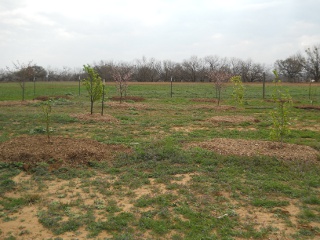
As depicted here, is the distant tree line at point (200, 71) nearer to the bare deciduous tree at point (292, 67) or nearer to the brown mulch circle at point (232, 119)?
the bare deciduous tree at point (292, 67)

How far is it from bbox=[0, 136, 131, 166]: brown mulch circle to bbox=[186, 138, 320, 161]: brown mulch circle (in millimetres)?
2234

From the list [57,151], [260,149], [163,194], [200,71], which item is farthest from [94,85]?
[200,71]

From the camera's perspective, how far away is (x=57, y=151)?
22.7ft

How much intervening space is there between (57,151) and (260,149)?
4.81 meters

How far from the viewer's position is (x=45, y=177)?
5859 millimetres

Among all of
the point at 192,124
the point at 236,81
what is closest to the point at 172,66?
the point at 236,81

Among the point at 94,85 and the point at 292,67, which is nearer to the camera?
the point at 94,85

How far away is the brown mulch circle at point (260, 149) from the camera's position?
273 inches

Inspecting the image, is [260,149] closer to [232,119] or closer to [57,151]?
[232,119]

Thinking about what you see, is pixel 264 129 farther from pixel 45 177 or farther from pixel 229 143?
pixel 45 177

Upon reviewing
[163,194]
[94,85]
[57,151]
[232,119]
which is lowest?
[163,194]

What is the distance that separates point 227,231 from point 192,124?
738cm

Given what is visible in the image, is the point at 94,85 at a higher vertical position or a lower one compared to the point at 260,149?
higher

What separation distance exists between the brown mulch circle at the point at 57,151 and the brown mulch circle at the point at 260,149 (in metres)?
2.23
